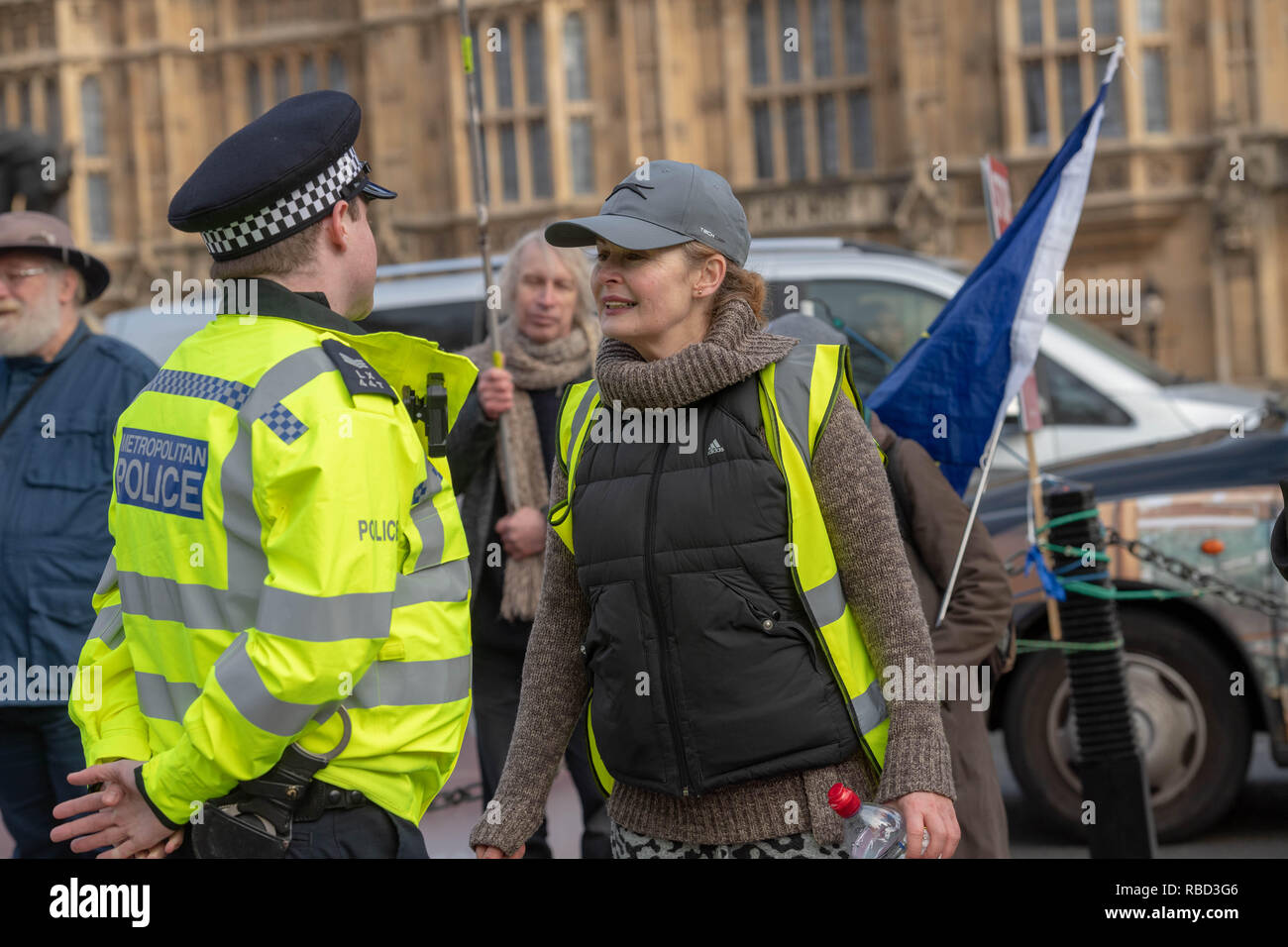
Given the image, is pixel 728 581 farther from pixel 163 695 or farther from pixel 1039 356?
pixel 1039 356

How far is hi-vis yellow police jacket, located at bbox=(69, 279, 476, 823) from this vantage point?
2148 mm

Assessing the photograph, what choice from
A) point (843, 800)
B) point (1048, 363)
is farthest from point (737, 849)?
point (1048, 363)

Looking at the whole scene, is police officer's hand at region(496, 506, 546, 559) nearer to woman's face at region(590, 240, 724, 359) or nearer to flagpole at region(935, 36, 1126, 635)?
flagpole at region(935, 36, 1126, 635)

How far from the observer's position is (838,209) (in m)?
26.5

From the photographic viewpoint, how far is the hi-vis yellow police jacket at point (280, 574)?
7.05 ft

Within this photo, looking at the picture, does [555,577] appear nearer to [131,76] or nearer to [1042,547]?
[1042,547]

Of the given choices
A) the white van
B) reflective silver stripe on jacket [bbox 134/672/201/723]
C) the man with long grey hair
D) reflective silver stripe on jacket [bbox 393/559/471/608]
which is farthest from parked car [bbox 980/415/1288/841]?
reflective silver stripe on jacket [bbox 134/672/201/723]

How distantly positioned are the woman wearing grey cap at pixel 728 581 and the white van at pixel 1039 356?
4242mm

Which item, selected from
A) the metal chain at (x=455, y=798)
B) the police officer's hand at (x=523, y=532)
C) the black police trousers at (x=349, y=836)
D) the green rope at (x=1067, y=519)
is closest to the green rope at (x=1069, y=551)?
the green rope at (x=1067, y=519)

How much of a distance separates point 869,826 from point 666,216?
106 centimetres

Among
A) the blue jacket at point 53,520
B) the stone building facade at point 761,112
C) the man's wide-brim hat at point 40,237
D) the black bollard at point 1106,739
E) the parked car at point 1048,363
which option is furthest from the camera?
the stone building facade at point 761,112

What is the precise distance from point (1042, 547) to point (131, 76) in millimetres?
31785

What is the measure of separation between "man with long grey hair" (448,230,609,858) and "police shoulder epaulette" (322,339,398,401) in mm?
2201

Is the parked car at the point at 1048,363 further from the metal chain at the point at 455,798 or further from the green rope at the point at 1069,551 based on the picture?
the metal chain at the point at 455,798
